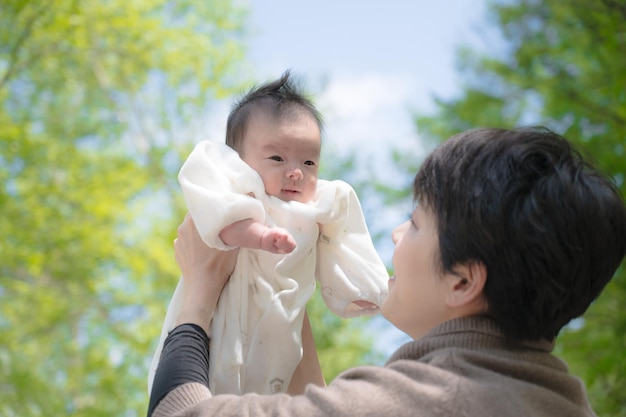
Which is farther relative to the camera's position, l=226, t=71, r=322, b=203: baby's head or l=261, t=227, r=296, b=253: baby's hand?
l=226, t=71, r=322, b=203: baby's head

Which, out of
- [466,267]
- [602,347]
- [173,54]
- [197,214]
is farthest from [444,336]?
[173,54]

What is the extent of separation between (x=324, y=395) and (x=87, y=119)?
11.7 metres

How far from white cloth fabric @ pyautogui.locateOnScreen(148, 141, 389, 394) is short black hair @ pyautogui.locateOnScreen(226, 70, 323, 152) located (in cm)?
9

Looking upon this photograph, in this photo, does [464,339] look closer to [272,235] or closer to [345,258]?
[272,235]

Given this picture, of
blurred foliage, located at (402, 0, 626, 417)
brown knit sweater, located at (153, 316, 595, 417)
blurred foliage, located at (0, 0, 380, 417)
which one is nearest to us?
brown knit sweater, located at (153, 316, 595, 417)

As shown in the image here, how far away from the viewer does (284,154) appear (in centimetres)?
172

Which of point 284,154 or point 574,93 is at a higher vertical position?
point 574,93

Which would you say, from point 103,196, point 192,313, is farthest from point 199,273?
point 103,196

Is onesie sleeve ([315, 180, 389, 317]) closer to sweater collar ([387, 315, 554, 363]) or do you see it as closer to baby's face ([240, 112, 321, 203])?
baby's face ([240, 112, 321, 203])

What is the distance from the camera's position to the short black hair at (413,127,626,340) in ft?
4.03

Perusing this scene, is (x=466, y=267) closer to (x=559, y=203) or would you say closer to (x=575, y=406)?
(x=559, y=203)

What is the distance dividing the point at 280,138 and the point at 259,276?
31 centimetres

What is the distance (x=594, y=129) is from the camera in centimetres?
744

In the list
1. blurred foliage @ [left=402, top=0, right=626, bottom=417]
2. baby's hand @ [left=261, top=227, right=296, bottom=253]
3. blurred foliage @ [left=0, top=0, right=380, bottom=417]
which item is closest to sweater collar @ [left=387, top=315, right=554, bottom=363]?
baby's hand @ [left=261, top=227, right=296, bottom=253]
